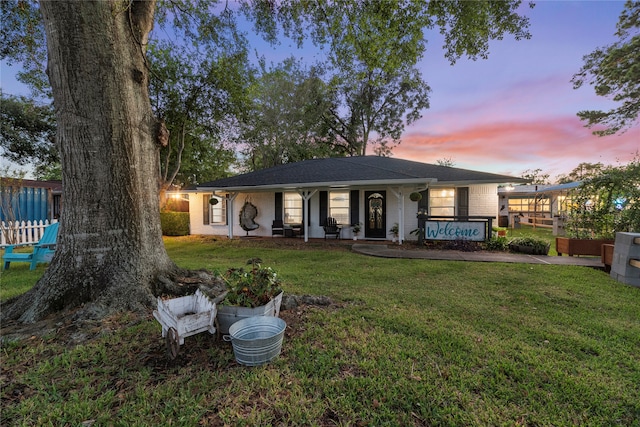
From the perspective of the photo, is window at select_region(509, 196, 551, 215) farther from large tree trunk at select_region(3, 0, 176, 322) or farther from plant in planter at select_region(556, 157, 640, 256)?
large tree trunk at select_region(3, 0, 176, 322)

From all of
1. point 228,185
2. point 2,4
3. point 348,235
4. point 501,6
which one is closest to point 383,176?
point 348,235

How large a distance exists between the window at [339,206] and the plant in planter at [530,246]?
231 inches

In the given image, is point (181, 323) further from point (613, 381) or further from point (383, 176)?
point (383, 176)

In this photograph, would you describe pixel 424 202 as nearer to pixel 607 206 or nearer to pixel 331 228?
pixel 331 228

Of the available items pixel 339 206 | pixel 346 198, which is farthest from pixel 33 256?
pixel 346 198

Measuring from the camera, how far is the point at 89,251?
2.84m

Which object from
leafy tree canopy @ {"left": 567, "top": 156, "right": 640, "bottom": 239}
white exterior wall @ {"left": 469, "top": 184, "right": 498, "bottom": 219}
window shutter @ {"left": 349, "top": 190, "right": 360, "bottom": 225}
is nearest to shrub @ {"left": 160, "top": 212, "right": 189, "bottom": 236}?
window shutter @ {"left": 349, "top": 190, "right": 360, "bottom": 225}

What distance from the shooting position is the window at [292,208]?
39.1 feet

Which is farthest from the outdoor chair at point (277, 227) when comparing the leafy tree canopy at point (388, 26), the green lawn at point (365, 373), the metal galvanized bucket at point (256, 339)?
the metal galvanized bucket at point (256, 339)

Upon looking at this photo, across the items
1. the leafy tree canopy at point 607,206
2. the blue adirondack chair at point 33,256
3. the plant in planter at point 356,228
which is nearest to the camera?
the blue adirondack chair at point 33,256

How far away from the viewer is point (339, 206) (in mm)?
11344

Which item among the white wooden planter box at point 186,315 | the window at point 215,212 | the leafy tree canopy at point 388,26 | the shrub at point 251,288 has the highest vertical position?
the leafy tree canopy at point 388,26

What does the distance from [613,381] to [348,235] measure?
30.1ft

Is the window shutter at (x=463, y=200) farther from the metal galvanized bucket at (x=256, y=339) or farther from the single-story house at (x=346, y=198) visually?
the metal galvanized bucket at (x=256, y=339)
